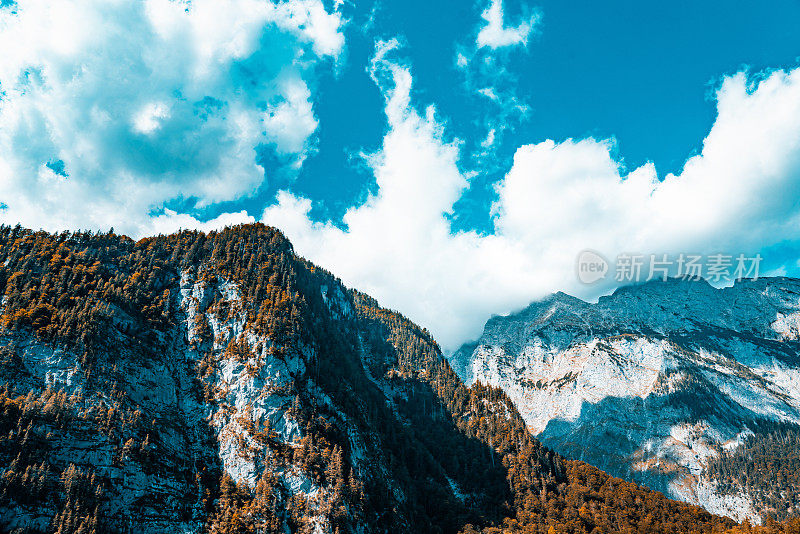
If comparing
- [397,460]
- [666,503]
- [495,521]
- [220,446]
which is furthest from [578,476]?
[220,446]

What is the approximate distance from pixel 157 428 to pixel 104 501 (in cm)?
2847

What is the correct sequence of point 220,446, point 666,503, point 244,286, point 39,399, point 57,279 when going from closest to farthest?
point 39,399, point 220,446, point 57,279, point 666,503, point 244,286

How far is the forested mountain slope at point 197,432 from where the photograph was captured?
386 feet

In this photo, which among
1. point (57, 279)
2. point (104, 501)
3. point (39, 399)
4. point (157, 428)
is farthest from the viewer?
point (57, 279)

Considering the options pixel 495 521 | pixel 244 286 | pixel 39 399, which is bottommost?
pixel 495 521

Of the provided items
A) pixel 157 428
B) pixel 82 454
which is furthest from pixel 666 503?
pixel 82 454

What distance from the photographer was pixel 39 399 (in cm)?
12350

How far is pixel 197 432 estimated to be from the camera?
502 feet

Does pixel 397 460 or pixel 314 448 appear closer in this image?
pixel 314 448

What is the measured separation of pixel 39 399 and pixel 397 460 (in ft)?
454

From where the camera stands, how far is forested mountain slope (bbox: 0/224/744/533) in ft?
386

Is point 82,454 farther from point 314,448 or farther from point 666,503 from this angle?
point 666,503

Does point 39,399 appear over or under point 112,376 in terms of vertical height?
under

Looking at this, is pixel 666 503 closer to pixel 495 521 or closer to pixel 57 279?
pixel 495 521
